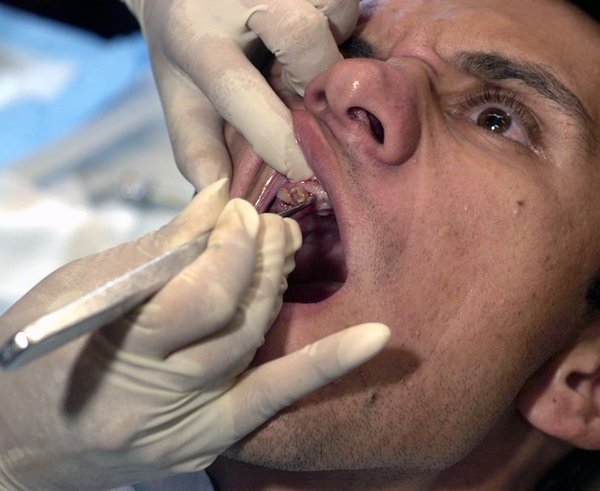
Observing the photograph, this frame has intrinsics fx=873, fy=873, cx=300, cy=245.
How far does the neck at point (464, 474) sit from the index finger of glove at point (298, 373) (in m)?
0.30

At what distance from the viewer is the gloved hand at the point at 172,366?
102 cm

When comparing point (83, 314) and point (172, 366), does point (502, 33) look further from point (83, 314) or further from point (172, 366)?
point (83, 314)

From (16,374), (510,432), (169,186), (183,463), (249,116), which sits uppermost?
(249,116)

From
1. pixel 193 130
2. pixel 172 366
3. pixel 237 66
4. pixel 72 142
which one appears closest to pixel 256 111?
pixel 237 66

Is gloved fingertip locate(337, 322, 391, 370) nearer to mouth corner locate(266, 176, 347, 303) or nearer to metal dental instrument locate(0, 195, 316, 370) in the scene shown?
metal dental instrument locate(0, 195, 316, 370)

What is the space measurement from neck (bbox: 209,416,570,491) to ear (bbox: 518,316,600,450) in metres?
0.06

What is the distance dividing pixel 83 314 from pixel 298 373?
0.34 m

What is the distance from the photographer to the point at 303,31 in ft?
4.45

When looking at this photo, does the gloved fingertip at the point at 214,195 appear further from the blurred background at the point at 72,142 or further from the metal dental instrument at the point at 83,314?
the blurred background at the point at 72,142

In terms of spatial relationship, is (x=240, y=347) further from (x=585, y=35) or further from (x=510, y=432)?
(x=585, y=35)

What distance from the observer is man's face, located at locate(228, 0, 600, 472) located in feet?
4.03

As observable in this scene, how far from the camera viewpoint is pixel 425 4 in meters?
1.47

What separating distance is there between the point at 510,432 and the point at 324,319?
0.46 m

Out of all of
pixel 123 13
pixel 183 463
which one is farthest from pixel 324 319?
pixel 123 13
